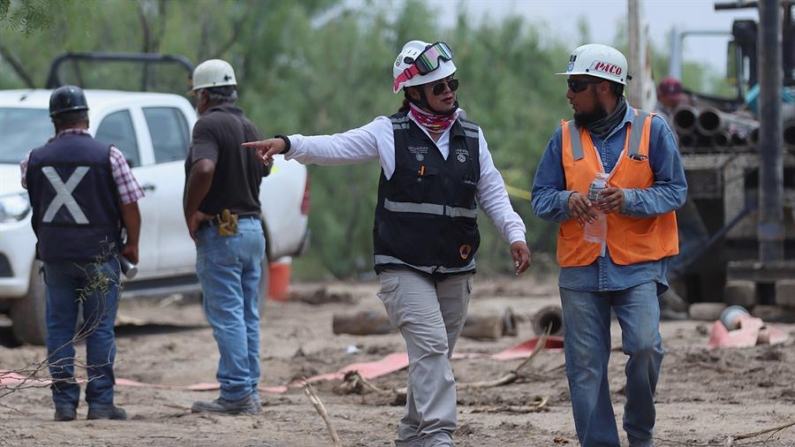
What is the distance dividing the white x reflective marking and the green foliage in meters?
9.88

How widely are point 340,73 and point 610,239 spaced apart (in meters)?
17.4

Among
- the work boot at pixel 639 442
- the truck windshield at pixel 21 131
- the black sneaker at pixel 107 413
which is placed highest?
the truck windshield at pixel 21 131

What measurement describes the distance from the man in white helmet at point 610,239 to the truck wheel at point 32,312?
19.0 ft

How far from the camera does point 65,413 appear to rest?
7559 mm

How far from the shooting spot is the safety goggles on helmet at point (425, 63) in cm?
607

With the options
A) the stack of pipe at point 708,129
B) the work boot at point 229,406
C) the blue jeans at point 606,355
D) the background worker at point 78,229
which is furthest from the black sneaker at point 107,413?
the stack of pipe at point 708,129

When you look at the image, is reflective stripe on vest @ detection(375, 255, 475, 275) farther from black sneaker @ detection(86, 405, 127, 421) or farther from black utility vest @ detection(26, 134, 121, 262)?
black sneaker @ detection(86, 405, 127, 421)

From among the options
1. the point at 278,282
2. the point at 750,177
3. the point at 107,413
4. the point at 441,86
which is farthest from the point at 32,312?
the point at 750,177

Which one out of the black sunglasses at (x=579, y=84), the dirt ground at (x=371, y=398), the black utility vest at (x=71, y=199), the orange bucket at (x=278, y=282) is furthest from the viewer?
the orange bucket at (x=278, y=282)

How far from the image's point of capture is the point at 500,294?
1761cm

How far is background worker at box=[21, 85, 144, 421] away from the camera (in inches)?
293

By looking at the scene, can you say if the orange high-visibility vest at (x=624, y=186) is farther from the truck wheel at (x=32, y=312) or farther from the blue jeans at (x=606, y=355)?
the truck wheel at (x=32, y=312)

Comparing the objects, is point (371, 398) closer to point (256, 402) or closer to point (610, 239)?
point (256, 402)

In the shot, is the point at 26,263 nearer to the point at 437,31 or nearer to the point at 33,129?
the point at 33,129
